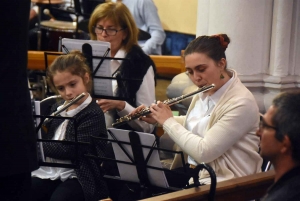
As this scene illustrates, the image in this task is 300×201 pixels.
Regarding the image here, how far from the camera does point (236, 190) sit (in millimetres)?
2162

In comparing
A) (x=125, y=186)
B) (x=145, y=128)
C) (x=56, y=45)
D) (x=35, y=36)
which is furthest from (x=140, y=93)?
(x=35, y=36)

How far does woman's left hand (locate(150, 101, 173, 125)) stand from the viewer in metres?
2.69

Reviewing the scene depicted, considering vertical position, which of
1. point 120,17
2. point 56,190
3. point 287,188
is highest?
point 120,17

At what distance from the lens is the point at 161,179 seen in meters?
2.48

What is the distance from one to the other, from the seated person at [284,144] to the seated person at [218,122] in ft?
2.62

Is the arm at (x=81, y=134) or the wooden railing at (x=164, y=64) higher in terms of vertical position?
the arm at (x=81, y=134)

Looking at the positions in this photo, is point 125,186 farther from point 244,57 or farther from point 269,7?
point 269,7

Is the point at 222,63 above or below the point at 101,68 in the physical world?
above

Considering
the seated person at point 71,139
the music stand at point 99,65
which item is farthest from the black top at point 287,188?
the music stand at point 99,65

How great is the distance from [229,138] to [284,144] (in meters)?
0.84

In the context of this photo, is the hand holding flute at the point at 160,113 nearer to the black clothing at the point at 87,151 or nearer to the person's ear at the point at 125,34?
the black clothing at the point at 87,151

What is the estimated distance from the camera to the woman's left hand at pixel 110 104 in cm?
330

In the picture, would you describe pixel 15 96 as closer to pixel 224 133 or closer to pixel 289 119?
pixel 289 119

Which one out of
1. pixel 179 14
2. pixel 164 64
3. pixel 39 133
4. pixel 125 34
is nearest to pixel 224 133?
pixel 39 133
